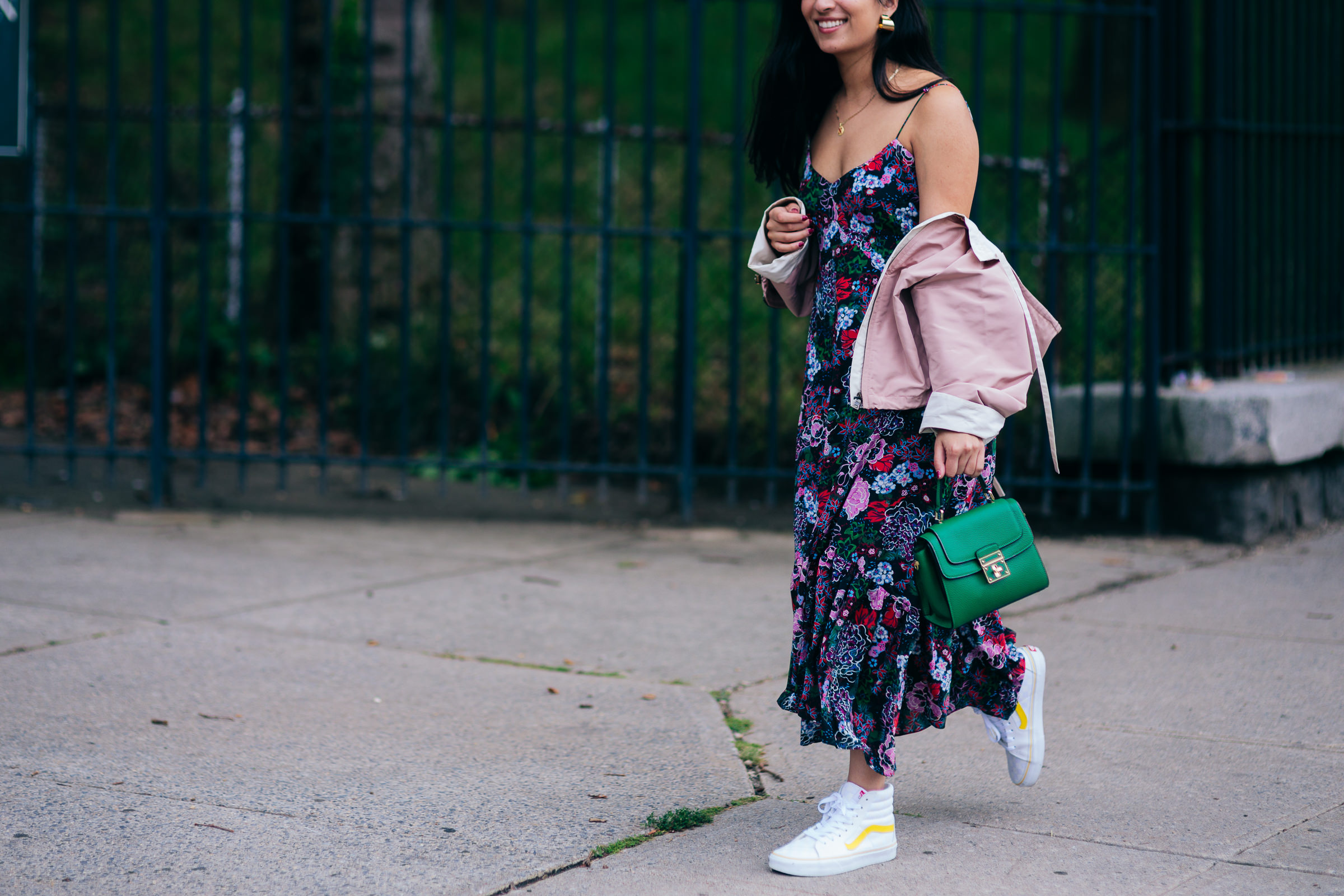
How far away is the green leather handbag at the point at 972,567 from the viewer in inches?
102

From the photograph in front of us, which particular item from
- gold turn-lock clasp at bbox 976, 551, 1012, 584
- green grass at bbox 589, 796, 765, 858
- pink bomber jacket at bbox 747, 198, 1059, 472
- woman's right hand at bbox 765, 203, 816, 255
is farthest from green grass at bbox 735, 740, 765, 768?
woman's right hand at bbox 765, 203, 816, 255

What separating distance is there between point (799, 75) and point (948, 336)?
27.4 inches

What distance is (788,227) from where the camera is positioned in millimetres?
2881

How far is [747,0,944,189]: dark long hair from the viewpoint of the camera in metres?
2.81

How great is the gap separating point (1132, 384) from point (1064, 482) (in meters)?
0.56

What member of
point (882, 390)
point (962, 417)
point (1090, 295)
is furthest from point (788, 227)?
point (1090, 295)

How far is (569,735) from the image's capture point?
3.49 meters

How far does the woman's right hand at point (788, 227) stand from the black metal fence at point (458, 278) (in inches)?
114

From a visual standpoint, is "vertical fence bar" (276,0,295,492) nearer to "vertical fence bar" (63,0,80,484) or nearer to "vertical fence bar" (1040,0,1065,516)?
"vertical fence bar" (63,0,80,484)

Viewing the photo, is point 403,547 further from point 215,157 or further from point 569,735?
point 215,157

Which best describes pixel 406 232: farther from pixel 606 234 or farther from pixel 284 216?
pixel 606 234

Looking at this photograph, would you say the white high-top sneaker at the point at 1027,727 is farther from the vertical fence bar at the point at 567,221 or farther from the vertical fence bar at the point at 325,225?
the vertical fence bar at the point at 325,225

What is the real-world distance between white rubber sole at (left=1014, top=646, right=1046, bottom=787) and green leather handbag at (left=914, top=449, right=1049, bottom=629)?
0.31 meters

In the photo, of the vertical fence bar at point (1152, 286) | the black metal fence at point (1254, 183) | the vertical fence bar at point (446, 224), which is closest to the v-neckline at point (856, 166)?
the vertical fence bar at point (446, 224)
